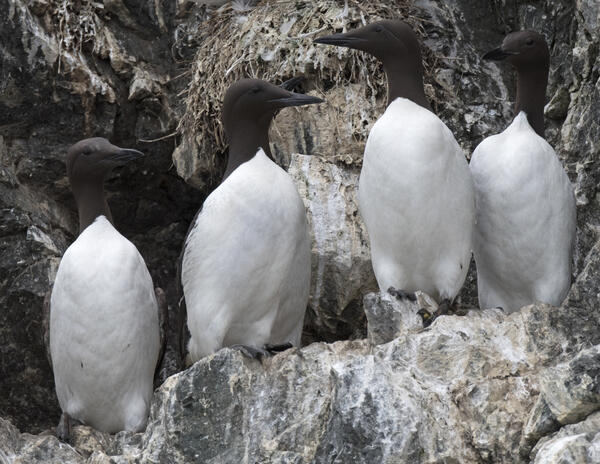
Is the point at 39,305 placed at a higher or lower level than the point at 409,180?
lower

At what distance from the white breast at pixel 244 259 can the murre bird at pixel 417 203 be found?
438mm

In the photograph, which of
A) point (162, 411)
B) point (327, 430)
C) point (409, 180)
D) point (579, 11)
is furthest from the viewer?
point (579, 11)

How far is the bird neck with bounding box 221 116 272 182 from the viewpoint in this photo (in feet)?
21.1

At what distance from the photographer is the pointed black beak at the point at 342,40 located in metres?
6.38

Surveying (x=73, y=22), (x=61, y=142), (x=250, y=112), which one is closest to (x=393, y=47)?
(x=250, y=112)

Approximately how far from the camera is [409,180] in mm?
5953

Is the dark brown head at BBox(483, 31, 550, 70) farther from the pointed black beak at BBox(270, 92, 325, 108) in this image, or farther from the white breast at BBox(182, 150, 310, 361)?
the white breast at BBox(182, 150, 310, 361)

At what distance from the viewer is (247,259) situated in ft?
20.0

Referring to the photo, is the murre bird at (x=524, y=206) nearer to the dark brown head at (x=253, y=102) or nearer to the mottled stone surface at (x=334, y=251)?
the mottled stone surface at (x=334, y=251)

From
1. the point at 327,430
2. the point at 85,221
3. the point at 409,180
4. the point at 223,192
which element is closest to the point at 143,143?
the point at 85,221

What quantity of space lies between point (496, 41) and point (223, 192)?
103 inches

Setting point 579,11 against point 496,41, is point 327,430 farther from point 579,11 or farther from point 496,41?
point 496,41

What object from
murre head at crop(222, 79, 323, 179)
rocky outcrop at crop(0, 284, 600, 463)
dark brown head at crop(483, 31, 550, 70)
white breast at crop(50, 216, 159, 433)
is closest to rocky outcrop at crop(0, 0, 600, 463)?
rocky outcrop at crop(0, 284, 600, 463)

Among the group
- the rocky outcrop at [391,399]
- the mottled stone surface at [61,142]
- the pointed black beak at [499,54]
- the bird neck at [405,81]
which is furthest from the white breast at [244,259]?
the mottled stone surface at [61,142]
